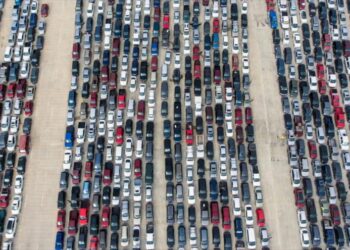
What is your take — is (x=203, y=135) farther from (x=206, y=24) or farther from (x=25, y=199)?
(x=25, y=199)

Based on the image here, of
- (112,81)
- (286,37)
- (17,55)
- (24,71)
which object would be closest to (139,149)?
(112,81)

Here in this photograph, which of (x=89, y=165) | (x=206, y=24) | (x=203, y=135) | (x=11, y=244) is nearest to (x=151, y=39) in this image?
(x=206, y=24)

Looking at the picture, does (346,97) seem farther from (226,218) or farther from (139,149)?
(139,149)

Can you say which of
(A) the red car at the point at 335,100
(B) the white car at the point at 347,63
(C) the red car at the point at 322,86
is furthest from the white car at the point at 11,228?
(B) the white car at the point at 347,63

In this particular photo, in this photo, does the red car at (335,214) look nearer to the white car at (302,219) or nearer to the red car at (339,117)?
the white car at (302,219)

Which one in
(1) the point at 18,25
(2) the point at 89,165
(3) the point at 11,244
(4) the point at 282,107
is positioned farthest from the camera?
(1) the point at 18,25

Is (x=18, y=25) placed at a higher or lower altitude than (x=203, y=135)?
higher
